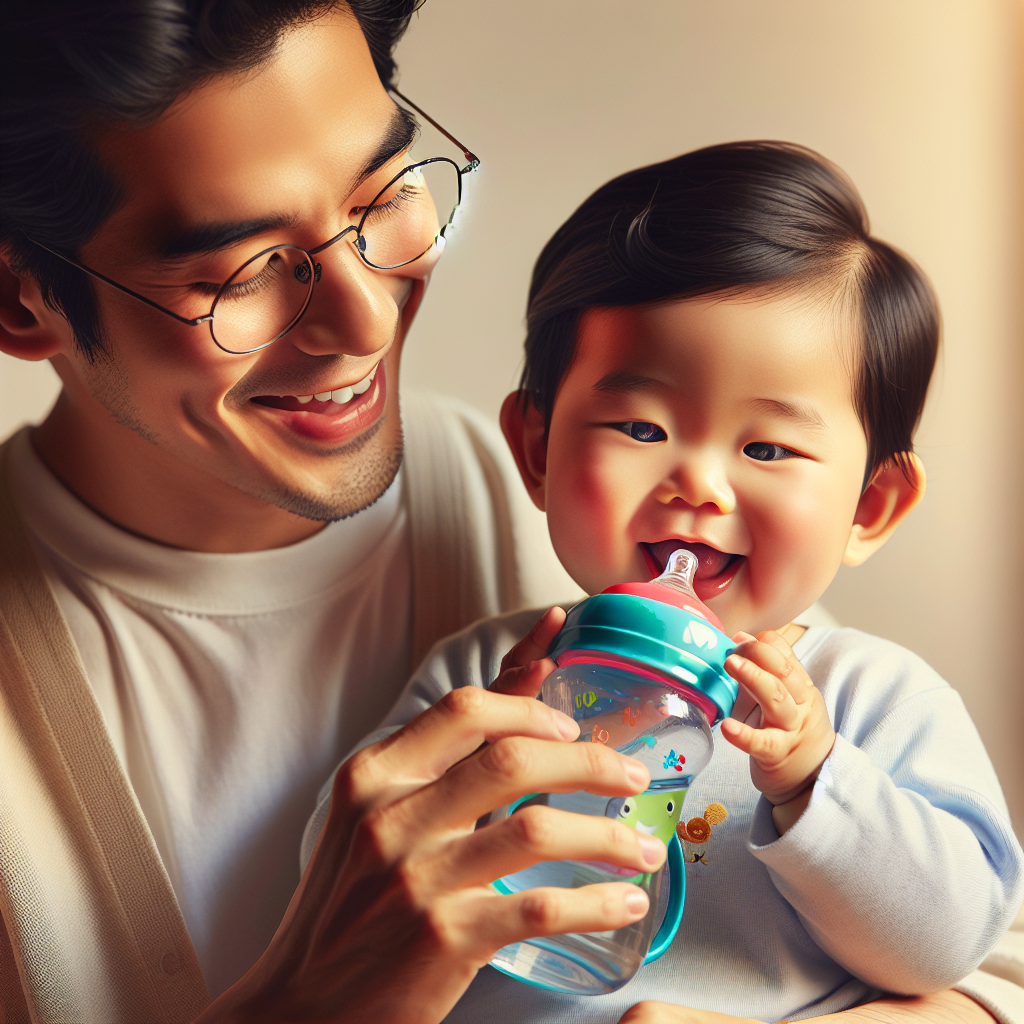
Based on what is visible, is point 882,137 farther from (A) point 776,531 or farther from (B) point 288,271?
(B) point 288,271

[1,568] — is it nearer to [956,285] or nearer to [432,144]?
[432,144]

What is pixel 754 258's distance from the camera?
3.27 feet

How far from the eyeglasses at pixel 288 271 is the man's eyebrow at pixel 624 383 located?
0.94 ft

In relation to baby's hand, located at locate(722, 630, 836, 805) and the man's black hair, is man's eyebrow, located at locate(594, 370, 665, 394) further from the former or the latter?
the man's black hair

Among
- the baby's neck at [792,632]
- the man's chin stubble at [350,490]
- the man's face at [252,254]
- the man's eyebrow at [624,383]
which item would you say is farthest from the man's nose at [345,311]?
the baby's neck at [792,632]

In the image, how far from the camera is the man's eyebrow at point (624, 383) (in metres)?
1.00

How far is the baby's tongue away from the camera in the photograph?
999 millimetres

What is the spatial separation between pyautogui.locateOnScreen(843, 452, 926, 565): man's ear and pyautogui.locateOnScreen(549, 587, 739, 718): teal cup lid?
14.3 inches

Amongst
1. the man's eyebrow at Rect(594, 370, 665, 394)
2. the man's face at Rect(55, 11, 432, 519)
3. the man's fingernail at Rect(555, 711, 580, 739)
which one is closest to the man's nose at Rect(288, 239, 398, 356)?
the man's face at Rect(55, 11, 432, 519)

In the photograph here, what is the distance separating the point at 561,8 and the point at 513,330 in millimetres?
498

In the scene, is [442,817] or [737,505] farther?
[737,505]

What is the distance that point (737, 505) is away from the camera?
979 millimetres

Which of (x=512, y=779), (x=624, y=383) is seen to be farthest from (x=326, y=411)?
(x=512, y=779)

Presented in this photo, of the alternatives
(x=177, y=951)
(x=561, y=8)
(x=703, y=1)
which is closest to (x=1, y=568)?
(x=177, y=951)
